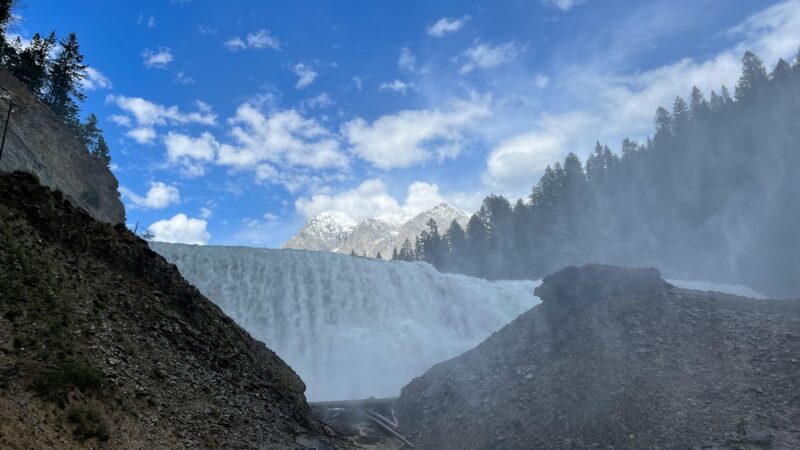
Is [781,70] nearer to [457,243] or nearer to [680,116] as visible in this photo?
[680,116]

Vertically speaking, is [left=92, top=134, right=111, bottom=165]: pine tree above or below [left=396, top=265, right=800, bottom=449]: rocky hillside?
above

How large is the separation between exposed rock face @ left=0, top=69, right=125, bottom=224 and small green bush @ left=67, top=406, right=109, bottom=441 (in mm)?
22305

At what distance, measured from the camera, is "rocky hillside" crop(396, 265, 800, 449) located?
15688 millimetres

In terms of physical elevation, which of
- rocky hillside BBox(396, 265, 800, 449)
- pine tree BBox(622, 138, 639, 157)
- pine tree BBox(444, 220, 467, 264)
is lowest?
rocky hillside BBox(396, 265, 800, 449)

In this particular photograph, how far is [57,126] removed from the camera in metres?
35.8

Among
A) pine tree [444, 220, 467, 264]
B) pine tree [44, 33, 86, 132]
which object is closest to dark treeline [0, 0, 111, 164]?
pine tree [44, 33, 86, 132]

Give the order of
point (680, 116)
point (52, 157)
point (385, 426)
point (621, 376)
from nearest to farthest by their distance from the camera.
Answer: point (621, 376)
point (385, 426)
point (52, 157)
point (680, 116)

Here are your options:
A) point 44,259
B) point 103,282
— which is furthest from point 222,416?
point 44,259

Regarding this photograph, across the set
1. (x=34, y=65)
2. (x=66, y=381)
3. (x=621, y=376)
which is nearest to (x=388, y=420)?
(x=621, y=376)

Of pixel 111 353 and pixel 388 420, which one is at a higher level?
pixel 111 353

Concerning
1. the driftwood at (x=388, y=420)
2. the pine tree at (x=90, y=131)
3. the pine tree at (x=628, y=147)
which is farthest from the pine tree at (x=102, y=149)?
the pine tree at (x=628, y=147)

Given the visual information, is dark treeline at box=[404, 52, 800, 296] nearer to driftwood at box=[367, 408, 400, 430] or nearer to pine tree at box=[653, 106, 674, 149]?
pine tree at box=[653, 106, 674, 149]

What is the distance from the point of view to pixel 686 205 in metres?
75.5

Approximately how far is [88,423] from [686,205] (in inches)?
3358
